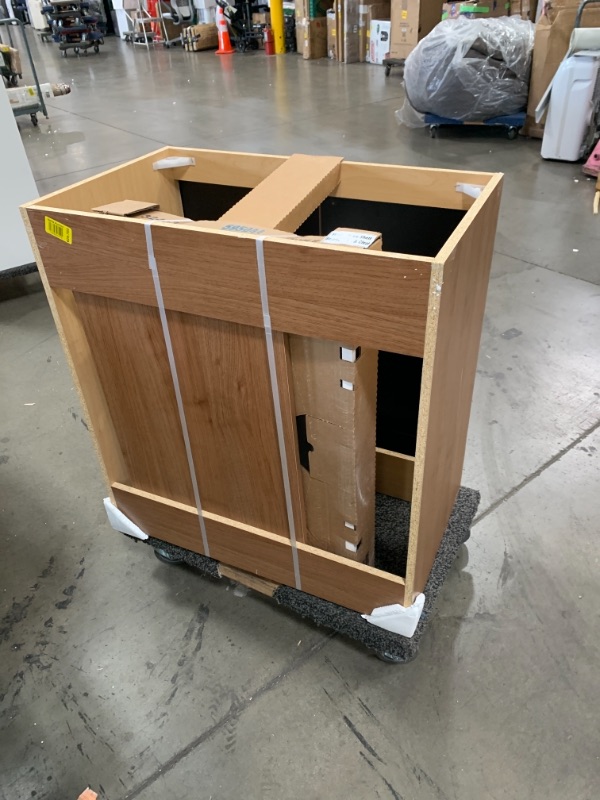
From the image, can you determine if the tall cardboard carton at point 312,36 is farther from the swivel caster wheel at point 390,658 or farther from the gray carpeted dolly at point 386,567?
the swivel caster wheel at point 390,658

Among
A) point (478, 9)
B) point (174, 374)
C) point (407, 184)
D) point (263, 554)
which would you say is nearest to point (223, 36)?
point (478, 9)

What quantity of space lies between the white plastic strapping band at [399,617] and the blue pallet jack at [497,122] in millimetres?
4253

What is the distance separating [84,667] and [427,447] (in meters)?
0.92

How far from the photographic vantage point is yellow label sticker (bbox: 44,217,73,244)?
1033 millimetres

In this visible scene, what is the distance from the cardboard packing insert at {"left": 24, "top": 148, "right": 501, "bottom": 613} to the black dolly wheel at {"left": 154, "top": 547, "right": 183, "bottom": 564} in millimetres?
67

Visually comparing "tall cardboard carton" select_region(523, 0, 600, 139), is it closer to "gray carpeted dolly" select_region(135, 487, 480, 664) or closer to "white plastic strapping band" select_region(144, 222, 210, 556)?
"gray carpeted dolly" select_region(135, 487, 480, 664)

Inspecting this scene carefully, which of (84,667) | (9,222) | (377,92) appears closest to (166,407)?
(84,667)

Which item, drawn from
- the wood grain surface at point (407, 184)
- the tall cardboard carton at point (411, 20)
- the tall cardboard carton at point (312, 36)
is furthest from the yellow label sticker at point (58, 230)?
the tall cardboard carton at point (312, 36)

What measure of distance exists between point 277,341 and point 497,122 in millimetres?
4291

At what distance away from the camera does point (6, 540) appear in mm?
1648

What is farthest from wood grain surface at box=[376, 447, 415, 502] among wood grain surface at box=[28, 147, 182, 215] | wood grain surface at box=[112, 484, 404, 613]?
wood grain surface at box=[28, 147, 182, 215]

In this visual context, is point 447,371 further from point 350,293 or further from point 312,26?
point 312,26

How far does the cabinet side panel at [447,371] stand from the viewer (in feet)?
2.74

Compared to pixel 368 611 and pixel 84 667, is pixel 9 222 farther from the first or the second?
pixel 368 611
